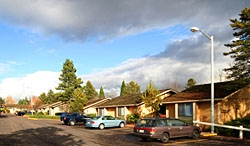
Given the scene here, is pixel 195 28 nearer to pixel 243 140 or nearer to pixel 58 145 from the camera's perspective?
pixel 243 140

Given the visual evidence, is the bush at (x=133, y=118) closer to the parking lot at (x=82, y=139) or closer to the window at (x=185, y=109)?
the window at (x=185, y=109)

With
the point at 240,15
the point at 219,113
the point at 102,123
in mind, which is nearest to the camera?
the point at 240,15

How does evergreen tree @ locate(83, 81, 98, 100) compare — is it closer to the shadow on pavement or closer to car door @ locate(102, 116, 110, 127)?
car door @ locate(102, 116, 110, 127)

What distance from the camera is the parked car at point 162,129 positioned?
55.2ft

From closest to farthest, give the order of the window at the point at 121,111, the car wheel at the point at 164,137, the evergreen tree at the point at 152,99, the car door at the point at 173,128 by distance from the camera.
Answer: the car wheel at the point at 164,137
the car door at the point at 173,128
the evergreen tree at the point at 152,99
the window at the point at 121,111

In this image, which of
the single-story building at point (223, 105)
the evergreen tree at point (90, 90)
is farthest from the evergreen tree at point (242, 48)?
the evergreen tree at point (90, 90)

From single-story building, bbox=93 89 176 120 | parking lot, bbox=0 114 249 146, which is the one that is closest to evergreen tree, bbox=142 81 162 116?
single-story building, bbox=93 89 176 120

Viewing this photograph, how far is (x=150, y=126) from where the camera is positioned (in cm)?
1705

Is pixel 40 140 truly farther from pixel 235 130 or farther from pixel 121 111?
pixel 121 111

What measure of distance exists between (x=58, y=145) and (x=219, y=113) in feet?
45.3

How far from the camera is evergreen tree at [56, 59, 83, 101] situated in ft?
215

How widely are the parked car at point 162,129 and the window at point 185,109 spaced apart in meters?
7.45

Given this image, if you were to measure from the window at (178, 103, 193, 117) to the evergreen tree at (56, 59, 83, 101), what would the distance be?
137 feet

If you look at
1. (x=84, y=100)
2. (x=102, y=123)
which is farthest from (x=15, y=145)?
(x=84, y=100)
